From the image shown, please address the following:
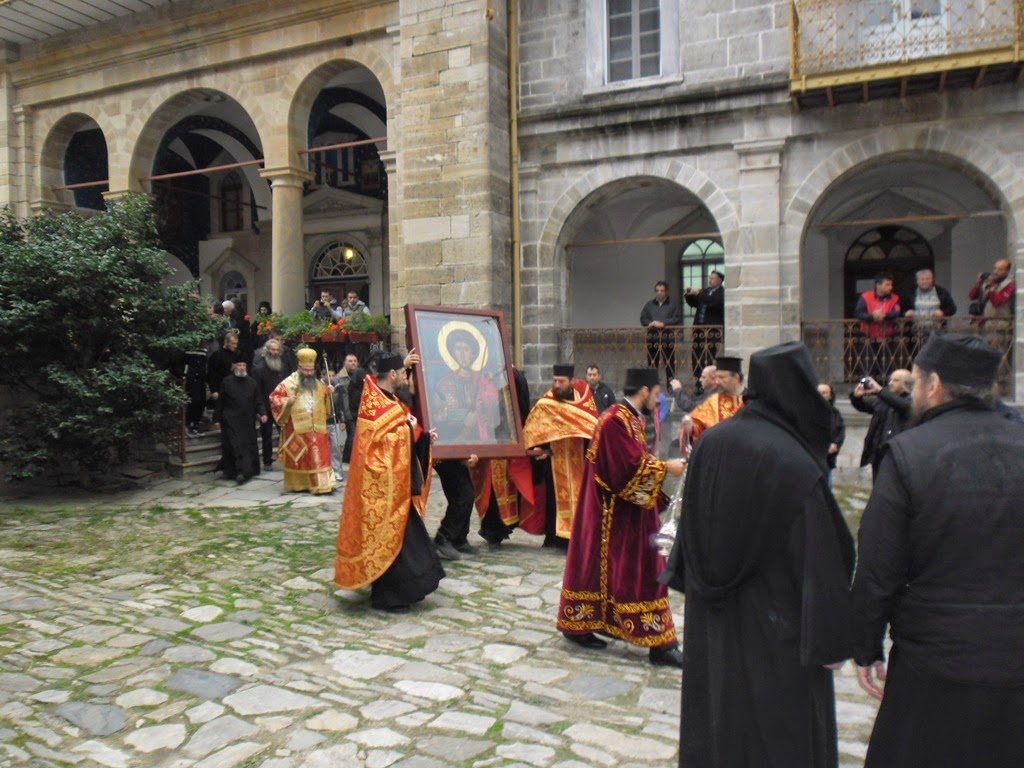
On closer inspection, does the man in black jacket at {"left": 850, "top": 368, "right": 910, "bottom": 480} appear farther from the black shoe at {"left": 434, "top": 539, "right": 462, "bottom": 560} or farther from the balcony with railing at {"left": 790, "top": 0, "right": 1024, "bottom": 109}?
the balcony with railing at {"left": 790, "top": 0, "right": 1024, "bottom": 109}

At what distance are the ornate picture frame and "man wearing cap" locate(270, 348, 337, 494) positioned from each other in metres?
3.58

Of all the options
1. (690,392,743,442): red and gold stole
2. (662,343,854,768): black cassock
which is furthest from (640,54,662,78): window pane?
(662,343,854,768): black cassock

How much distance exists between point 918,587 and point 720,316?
1013 cm

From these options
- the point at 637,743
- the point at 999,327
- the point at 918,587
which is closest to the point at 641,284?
the point at 999,327

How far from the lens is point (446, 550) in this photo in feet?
24.5

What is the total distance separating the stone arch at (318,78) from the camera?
1382cm

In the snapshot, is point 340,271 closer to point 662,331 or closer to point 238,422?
point 238,422

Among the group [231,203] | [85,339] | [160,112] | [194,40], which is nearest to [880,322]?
[85,339]

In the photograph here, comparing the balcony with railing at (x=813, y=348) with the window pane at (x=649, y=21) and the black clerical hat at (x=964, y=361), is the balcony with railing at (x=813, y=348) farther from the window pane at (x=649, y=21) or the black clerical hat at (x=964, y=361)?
the black clerical hat at (x=964, y=361)

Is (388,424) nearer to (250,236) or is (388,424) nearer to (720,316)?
(720,316)

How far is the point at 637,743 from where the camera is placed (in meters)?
4.03

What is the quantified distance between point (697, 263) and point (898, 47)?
230 inches

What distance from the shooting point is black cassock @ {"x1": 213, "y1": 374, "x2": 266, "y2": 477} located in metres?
10.9

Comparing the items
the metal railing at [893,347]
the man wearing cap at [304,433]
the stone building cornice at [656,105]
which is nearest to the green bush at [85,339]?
the man wearing cap at [304,433]
